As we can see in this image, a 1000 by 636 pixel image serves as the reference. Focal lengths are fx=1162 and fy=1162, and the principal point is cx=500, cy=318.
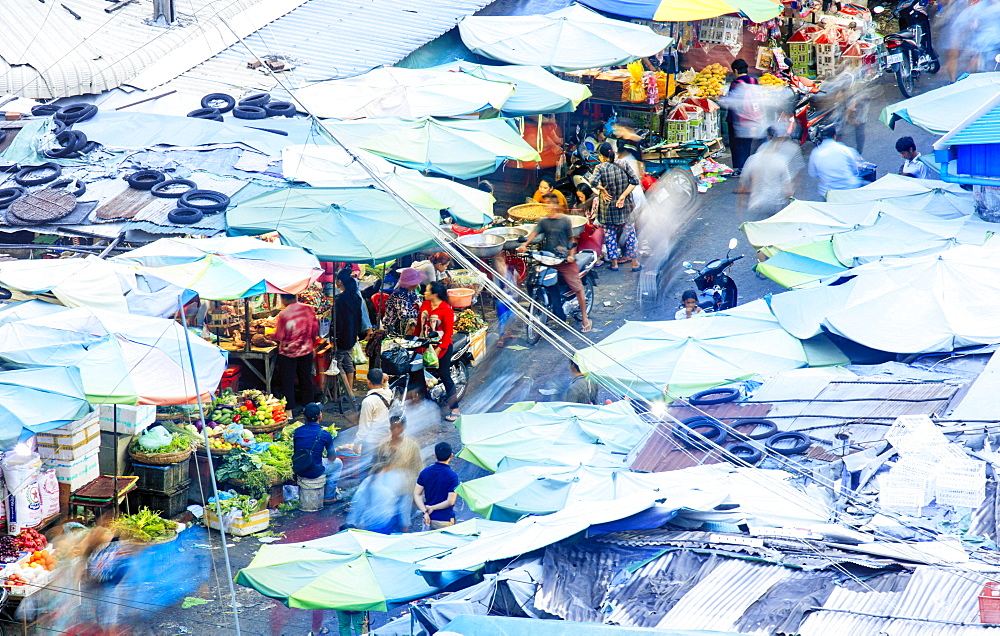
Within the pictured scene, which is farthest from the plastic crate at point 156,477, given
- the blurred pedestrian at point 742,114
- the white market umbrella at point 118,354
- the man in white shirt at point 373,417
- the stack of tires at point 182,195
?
the blurred pedestrian at point 742,114

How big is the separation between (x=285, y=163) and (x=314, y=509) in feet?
14.0

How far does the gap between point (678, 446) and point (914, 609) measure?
3267 millimetres

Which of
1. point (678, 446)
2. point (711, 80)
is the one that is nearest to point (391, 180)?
point (678, 446)

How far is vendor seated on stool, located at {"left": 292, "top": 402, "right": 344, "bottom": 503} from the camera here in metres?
10.5

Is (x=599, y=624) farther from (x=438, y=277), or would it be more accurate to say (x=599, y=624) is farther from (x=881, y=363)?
(x=438, y=277)

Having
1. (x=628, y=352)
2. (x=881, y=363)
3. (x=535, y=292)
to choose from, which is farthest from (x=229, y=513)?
(x=881, y=363)

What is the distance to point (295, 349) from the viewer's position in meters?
12.0

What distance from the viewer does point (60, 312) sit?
1000 cm

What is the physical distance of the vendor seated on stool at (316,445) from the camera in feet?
34.6

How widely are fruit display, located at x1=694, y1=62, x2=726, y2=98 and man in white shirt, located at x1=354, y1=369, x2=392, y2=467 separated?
970 centimetres

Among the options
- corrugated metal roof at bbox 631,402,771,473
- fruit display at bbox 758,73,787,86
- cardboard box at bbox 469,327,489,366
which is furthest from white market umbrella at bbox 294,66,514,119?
corrugated metal roof at bbox 631,402,771,473

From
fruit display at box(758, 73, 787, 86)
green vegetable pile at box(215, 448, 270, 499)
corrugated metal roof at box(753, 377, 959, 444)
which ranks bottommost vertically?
green vegetable pile at box(215, 448, 270, 499)

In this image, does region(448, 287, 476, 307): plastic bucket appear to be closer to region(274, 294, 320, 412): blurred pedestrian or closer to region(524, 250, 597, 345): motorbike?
region(524, 250, 597, 345): motorbike

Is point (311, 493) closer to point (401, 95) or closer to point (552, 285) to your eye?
point (552, 285)
